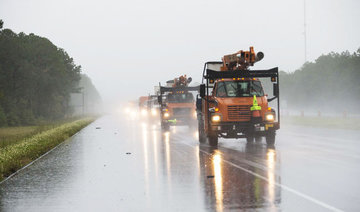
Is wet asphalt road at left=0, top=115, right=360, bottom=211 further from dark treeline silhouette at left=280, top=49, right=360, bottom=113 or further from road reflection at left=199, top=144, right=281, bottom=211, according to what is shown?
dark treeline silhouette at left=280, top=49, right=360, bottom=113

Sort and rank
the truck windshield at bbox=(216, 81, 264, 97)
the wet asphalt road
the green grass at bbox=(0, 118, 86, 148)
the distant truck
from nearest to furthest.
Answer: the wet asphalt road → the truck windshield at bbox=(216, 81, 264, 97) → the green grass at bbox=(0, 118, 86, 148) → the distant truck

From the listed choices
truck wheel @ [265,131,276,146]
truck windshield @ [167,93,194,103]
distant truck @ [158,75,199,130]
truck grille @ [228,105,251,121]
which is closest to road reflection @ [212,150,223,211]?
truck grille @ [228,105,251,121]

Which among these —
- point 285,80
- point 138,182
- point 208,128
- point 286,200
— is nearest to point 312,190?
point 286,200

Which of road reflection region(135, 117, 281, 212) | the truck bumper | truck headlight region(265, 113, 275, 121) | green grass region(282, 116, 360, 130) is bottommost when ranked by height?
green grass region(282, 116, 360, 130)

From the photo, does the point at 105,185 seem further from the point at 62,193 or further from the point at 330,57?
the point at 330,57

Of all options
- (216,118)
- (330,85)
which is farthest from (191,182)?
(330,85)

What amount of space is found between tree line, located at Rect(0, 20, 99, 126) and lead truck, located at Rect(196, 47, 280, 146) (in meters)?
44.4

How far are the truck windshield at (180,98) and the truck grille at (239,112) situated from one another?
45.7 feet

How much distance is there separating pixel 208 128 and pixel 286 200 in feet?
32.8

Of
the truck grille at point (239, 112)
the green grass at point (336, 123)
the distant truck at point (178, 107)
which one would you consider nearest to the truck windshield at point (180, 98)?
the distant truck at point (178, 107)

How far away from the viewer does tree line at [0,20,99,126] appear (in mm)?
64812

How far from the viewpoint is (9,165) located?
13.2 meters

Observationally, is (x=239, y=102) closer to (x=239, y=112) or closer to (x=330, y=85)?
(x=239, y=112)

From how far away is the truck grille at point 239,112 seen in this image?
17.9 meters
